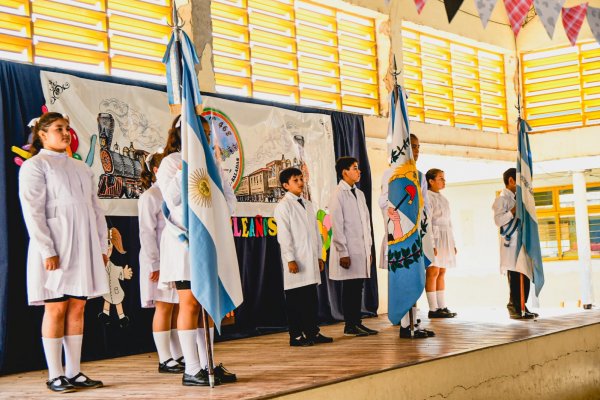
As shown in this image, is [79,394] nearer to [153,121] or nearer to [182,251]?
[182,251]

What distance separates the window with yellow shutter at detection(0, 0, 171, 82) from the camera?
571cm

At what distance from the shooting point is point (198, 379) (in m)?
4.05

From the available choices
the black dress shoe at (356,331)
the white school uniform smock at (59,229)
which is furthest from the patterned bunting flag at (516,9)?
the white school uniform smock at (59,229)

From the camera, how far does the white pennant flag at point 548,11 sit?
649 cm

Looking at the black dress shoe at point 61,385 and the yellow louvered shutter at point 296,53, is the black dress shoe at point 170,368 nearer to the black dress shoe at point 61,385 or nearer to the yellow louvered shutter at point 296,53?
the black dress shoe at point 61,385

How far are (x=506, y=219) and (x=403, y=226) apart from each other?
1.86m

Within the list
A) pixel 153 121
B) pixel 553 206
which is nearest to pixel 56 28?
pixel 153 121

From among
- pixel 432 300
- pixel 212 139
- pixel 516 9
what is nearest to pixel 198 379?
pixel 212 139

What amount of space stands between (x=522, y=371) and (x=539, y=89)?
6551mm

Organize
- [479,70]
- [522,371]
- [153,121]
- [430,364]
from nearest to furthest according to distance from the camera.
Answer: [430,364] → [522,371] → [153,121] → [479,70]

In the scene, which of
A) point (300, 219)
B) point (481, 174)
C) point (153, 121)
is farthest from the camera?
point (481, 174)

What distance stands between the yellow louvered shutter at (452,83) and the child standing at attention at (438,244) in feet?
7.67

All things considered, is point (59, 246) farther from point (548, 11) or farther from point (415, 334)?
point (548, 11)

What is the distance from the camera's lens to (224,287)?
4.07 metres
